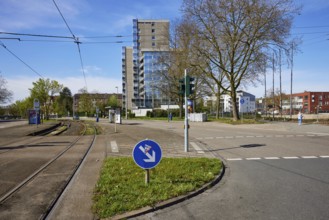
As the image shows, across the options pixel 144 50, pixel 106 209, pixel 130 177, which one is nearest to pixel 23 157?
pixel 130 177

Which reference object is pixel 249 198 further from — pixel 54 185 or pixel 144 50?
pixel 144 50

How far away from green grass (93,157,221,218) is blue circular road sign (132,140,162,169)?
18.0 inches

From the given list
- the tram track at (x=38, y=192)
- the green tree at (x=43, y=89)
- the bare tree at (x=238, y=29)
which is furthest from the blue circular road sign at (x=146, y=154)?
the green tree at (x=43, y=89)

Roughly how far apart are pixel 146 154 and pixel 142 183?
672 mm

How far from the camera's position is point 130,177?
7.42 m

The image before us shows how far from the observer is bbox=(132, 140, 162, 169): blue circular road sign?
6543 mm

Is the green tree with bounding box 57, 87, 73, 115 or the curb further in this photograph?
the green tree with bounding box 57, 87, 73, 115

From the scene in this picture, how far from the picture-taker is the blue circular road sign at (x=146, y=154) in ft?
21.5

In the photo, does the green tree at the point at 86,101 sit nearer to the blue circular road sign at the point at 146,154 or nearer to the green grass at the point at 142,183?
the green grass at the point at 142,183

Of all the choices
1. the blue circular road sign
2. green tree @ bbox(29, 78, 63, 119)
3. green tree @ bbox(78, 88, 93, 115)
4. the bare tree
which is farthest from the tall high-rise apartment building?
the blue circular road sign

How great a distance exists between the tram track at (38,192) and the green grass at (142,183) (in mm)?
865

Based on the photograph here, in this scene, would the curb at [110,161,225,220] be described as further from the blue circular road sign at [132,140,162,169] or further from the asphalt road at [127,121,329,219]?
the blue circular road sign at [132,140,162,169]

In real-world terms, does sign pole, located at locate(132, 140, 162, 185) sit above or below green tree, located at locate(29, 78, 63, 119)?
below

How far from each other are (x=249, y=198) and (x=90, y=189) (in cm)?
323
